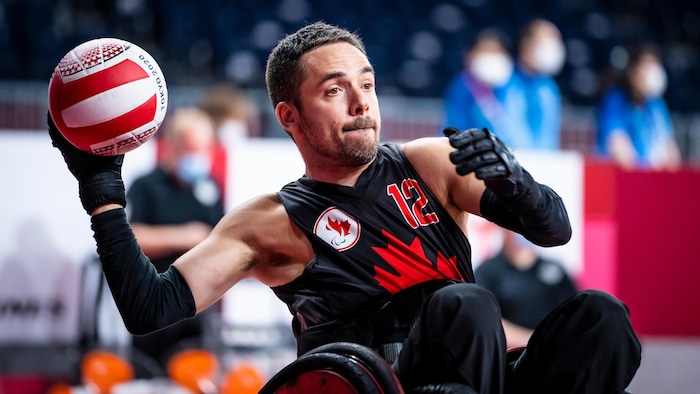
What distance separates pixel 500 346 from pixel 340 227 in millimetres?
775

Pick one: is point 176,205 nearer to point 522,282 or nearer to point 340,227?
point 522,282

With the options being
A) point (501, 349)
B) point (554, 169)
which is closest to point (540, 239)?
point (501, 349)

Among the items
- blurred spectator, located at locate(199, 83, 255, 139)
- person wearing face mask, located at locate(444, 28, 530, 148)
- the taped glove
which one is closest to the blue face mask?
blurred spectator, located at locate(199, 83, 255, 139)

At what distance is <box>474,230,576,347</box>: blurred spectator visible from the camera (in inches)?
236

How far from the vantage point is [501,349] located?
2350mm

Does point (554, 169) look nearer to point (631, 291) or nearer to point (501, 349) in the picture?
point (631, 291)

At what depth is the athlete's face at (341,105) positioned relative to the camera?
2.90m

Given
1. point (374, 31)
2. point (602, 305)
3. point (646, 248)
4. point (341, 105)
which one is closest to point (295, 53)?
point (341, 105)

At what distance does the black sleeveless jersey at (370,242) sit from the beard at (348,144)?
0.09 metres

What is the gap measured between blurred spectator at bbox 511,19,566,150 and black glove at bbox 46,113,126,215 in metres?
4.45

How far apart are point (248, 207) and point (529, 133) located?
4.29 metres

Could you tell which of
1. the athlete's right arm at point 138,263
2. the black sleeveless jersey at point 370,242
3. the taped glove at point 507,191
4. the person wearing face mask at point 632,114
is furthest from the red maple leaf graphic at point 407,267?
the person wearing face mask at point 632,114

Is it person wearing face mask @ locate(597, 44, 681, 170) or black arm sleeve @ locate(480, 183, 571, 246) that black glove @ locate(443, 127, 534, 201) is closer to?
black arm sleeve @ locate(480, 183, 571, 246)

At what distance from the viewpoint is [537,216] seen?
261cm
